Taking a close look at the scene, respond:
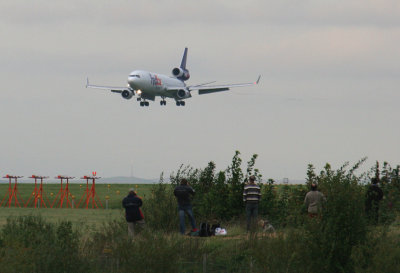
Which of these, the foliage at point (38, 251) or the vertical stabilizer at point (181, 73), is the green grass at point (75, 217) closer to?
Answer: the foliage at point (38, 251)

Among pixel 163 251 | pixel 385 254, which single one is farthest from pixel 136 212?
pixel 385 254

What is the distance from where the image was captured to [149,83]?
7475 centimetres

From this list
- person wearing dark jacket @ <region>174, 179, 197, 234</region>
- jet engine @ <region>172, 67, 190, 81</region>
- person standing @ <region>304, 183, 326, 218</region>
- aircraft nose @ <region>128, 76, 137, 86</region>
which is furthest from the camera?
jet engine @ <region>172, 67, 190, 81</region>

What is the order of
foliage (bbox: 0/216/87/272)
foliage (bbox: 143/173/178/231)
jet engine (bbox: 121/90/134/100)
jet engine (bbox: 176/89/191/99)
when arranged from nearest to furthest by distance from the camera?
1. foliage (bbox: 0/216/87/272)
2. foliage (bbox: 143/173/178/231)
3. jet engine (bbox: 121/90/134/100)
4. jet engine (bbox: 176/89/191/99)

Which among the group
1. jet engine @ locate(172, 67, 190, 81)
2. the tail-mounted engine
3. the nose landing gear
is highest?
jet engine @ locate(172, 67, 190, 81)

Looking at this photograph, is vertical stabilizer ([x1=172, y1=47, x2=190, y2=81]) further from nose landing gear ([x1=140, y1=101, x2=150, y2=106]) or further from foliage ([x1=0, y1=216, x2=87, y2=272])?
foliage ([x1=0, y1=216, x2=87, y2=272])

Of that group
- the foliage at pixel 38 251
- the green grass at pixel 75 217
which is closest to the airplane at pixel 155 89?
the green grass at pixel 75 217

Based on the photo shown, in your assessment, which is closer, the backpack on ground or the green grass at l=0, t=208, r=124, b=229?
the backpack on ground

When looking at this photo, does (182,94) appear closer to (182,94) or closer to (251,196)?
(182,94)

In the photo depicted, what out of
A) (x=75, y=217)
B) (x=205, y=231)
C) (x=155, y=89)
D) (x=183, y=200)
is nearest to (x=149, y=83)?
(x=155, y=89)

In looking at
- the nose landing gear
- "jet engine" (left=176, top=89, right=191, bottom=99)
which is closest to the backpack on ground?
the nose landing gear

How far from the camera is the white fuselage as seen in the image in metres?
72.9

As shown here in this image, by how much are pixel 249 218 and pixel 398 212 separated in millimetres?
6206

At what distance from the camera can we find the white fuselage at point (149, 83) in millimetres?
72938
